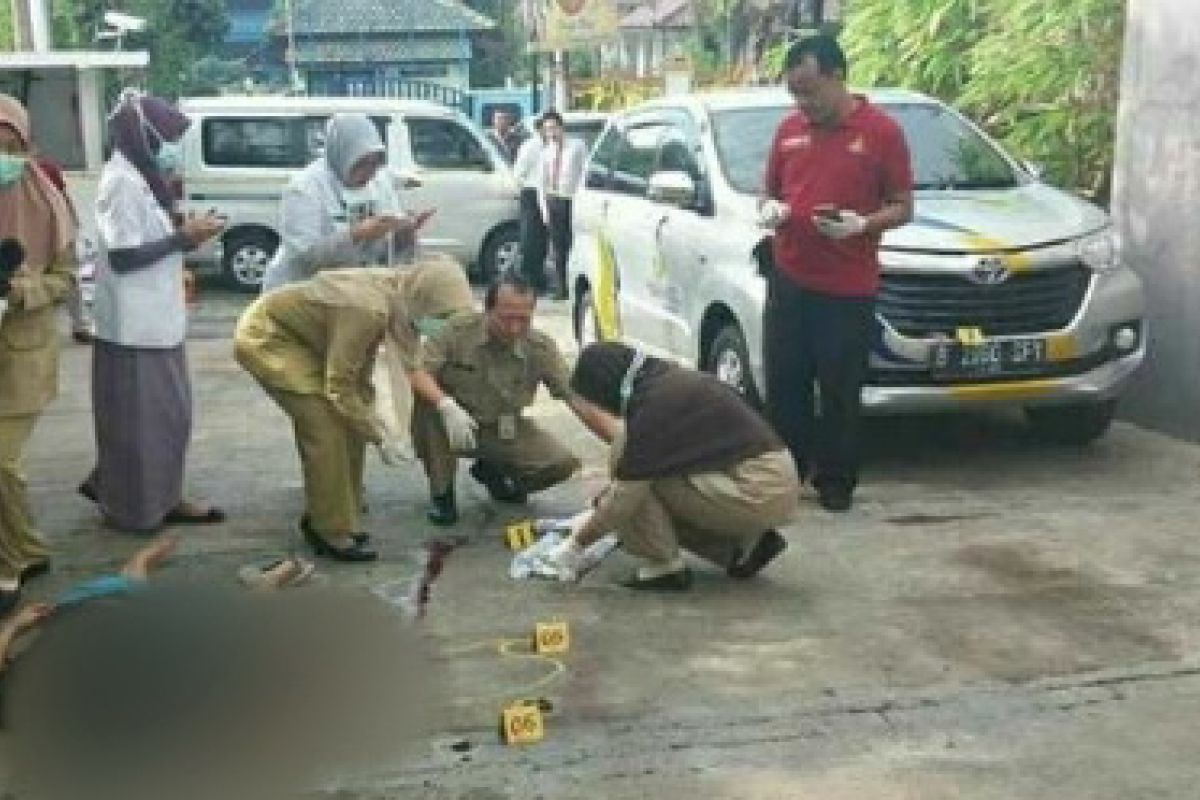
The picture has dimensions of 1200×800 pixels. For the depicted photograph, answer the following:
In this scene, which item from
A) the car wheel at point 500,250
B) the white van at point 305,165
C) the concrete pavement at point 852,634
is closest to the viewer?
the concrete pavement at point 852,634

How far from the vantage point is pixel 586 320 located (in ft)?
30.8

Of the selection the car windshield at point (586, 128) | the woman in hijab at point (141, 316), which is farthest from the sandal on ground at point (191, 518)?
the car windshield at point (586, 128)

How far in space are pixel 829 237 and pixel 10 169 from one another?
9.71ft

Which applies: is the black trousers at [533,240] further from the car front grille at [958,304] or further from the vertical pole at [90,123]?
the car front grille at [958,304]

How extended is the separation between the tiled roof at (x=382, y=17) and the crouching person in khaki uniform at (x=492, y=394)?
147 feet

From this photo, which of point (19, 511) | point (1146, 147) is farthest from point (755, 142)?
point (19, 511)

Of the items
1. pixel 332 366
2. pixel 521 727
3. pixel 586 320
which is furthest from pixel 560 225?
pixel 521 727

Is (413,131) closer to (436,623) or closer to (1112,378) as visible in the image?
(1112,378)

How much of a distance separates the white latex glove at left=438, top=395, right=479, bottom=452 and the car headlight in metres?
2.87

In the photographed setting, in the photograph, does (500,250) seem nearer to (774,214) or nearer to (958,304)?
(958,304)

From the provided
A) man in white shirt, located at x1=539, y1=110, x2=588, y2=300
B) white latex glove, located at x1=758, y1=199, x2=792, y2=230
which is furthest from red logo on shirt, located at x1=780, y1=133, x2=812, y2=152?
man in white shirt, located at x1=539, y1=110, x2=588, y2=300

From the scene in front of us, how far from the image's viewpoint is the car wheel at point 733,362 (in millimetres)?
7047

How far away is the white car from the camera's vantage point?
657 centimetres

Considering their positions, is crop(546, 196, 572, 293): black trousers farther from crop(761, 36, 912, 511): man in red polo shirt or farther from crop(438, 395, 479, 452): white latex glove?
crop(438, 395, 479, 452): white latex glove
